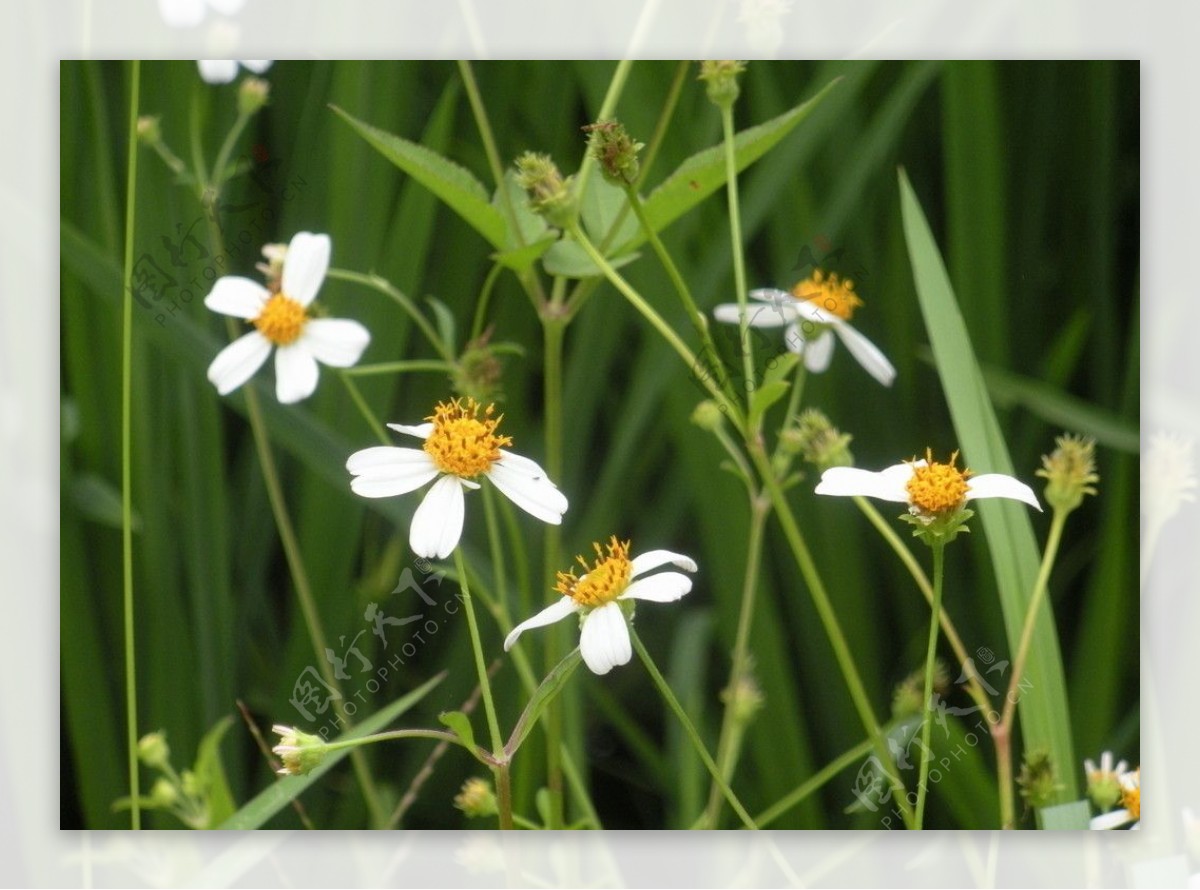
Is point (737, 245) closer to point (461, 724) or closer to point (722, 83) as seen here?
point (722, 83)

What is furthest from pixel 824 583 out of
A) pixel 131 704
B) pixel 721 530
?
pixel 131 704

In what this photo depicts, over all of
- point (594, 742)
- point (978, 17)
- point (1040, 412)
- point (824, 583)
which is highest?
point (978, 17)

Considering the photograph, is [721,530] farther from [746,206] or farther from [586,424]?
[746,206]

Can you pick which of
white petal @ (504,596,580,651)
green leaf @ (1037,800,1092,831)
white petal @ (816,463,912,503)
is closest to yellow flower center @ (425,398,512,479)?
white petal @ (504,596,580,651)

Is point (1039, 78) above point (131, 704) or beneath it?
above

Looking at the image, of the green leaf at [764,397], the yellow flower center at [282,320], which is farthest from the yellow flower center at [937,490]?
the yellow flower center at [282,320]
